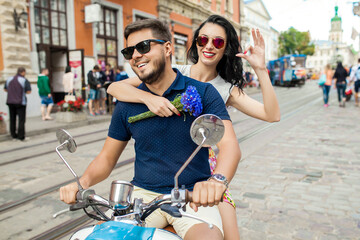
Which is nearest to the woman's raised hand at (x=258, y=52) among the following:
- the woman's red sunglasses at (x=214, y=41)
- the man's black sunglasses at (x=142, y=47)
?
the woman's red sunglasses at (x=214, y=41)

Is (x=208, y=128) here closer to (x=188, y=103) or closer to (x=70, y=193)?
(x=188, y=103)

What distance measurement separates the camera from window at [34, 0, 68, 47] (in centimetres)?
1357

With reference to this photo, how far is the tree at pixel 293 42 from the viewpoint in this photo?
60312 mm

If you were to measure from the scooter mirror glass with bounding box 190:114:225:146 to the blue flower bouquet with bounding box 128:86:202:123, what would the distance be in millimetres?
468

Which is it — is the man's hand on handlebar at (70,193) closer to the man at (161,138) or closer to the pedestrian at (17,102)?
the man at (161,138)

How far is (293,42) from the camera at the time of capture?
198 feet

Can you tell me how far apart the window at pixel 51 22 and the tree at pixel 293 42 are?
50.2 metres

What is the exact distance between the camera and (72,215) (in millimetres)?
3646

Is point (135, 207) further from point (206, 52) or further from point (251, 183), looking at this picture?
point (251, 183)

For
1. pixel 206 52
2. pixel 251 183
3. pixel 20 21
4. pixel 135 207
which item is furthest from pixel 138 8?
pixel 135 207

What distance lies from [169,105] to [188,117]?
148 millimetres

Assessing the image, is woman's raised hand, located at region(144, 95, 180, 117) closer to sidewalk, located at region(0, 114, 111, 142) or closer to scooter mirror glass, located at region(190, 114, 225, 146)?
scooter mirror glass, located at region(190, 114, 225, 146)

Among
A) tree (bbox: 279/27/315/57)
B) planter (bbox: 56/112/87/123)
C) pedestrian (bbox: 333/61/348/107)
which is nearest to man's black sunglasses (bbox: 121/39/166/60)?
planter (bbox: 56/112/87/123)

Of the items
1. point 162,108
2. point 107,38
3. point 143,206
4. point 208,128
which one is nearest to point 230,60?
point 162,108
